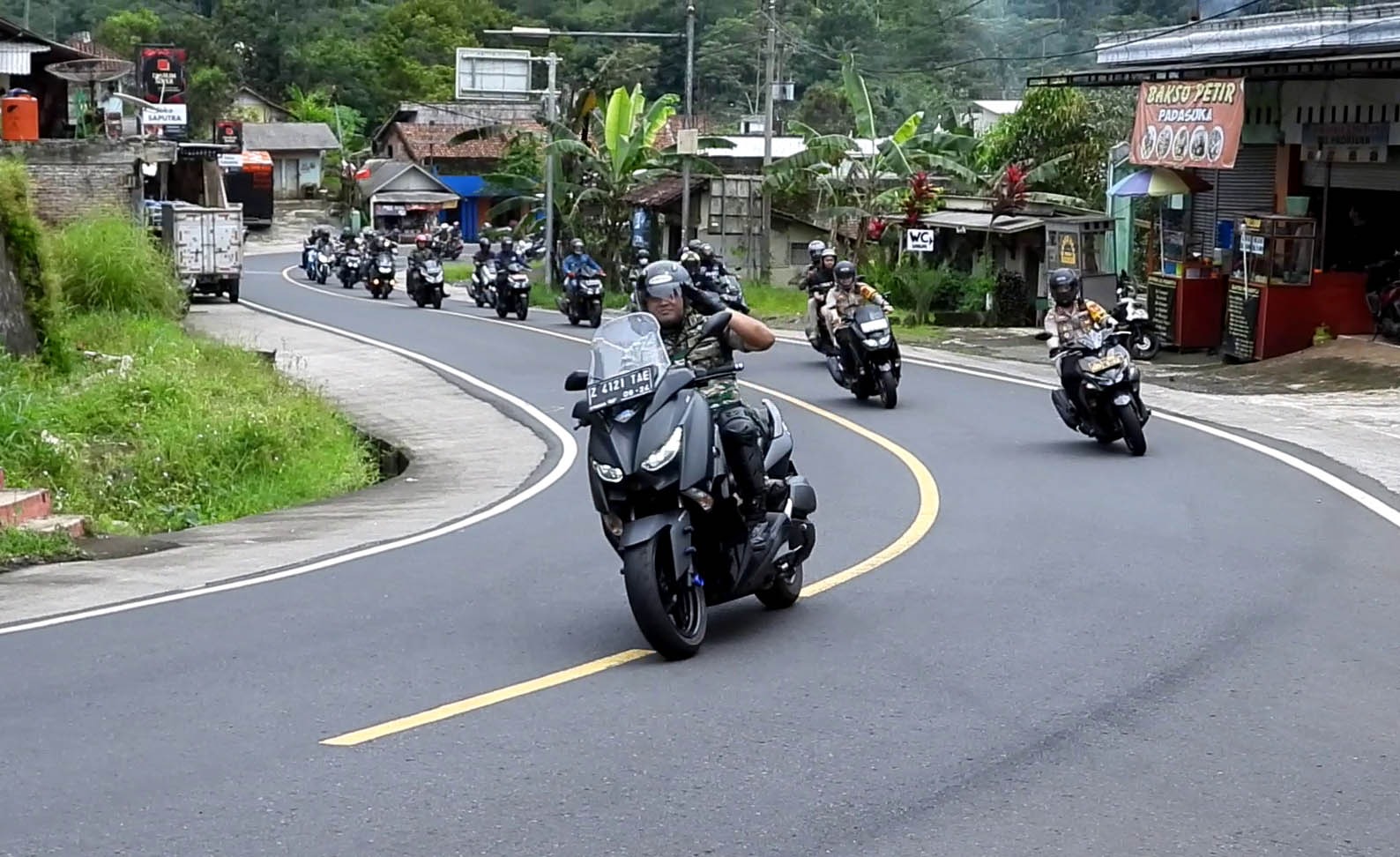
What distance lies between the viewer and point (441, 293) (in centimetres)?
4525

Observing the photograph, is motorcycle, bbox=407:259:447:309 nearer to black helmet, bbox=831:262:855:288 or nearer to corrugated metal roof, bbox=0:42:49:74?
corrugated metal roof, bbox=0:42:49:74

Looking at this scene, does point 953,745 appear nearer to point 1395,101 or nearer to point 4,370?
point 4,370

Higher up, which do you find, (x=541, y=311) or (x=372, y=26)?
(x=372, y=26)

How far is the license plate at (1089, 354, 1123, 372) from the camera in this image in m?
16.0

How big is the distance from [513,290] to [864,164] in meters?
A: 9.25

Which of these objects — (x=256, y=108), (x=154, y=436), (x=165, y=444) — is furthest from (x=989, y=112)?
(x=165, y=444)

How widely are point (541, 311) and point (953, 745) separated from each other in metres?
38.8

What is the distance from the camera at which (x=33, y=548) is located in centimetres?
1227

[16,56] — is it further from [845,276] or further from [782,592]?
[782,592]

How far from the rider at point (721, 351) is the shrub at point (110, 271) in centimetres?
1926

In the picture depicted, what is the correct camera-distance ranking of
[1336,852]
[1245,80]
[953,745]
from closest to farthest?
[1336,852]
[953,745]
[1245,80]

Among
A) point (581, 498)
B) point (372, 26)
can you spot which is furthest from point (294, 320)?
point (372, 26)

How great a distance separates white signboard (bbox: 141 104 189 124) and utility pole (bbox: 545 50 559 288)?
11.3 m


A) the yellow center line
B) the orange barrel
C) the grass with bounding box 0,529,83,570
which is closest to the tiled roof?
the orange barrel
